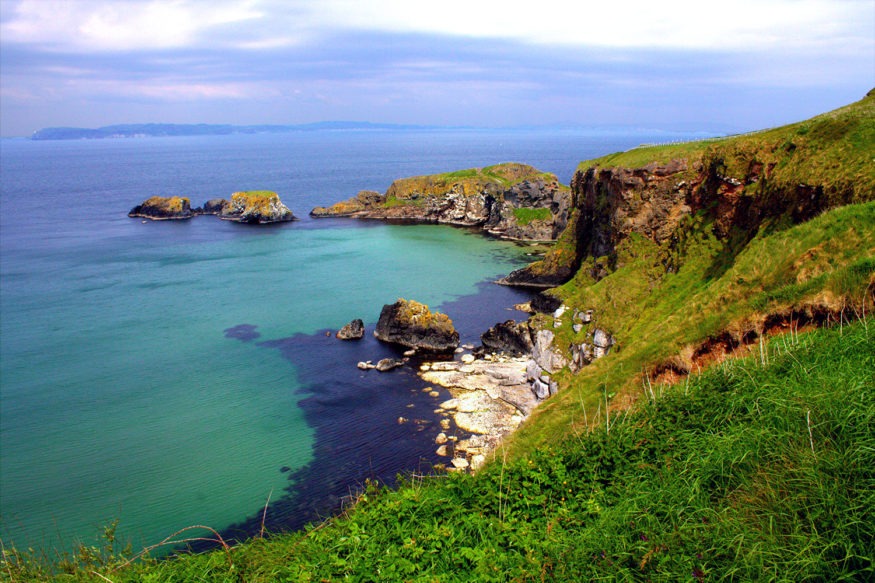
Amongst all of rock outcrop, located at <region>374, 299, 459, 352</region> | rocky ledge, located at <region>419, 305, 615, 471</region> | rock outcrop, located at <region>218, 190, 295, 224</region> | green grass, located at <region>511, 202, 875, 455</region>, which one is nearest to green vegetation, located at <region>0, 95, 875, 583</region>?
green grass, located at <region>511, 202, 875, 455</region>

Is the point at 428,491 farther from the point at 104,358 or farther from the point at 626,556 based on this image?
the point at 104,358

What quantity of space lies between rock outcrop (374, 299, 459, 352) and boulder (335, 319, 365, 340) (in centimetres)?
166

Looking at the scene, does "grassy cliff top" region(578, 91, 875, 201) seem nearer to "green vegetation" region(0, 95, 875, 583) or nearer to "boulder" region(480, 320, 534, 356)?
"green vegetation" region(0, 95, 875, 583)

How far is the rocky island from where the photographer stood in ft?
417

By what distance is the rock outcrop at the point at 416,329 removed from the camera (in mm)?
52469

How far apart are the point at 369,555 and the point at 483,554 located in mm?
2143

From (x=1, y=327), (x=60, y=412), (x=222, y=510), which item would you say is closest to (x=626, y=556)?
(x=222, y=510)

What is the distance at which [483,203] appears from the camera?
401 ft

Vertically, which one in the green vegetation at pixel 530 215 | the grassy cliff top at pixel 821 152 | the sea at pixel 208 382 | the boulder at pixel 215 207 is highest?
the grassy cliff top at pixel 821 152

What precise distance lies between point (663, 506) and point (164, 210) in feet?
484

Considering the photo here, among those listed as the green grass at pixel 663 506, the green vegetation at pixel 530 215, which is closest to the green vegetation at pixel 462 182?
the green vegetation at pixel 530 215

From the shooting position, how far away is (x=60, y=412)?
41.5 meters

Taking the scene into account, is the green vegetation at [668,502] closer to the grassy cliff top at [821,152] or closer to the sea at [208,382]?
the sea at [208,382]

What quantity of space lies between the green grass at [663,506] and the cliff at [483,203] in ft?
316
